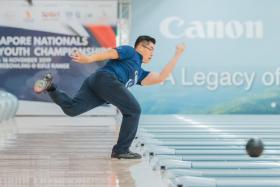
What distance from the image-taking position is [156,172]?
12.8 ft

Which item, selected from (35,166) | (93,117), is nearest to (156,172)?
(35,166)

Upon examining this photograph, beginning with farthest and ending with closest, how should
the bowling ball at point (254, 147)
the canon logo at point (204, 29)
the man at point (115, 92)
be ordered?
the canon logo at point (204, 29) < the man at point (115, 92) < the bowling ball at point (254, 147)

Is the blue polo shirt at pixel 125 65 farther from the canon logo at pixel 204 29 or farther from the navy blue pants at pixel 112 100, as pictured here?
the canon logo at pixel 204 29

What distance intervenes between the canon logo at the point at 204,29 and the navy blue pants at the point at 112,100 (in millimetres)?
7836

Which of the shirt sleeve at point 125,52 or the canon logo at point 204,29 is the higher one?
the shirt sleeve at point 125,52

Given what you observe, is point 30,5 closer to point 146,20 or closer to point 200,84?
point 146,20

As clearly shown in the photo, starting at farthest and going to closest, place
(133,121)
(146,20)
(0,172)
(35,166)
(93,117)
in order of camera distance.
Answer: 1. (146,20)
2. (93,117)
3. (133,121)
4. (35,166)
5. (0,172)

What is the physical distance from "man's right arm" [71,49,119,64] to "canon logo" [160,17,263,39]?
7883 mm

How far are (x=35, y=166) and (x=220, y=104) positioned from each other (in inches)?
336

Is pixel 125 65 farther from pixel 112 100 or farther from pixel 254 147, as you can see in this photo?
pixel 254 147

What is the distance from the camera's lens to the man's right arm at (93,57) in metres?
→ 4.31

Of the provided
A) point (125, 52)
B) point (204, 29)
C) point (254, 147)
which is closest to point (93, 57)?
point (125, 52)

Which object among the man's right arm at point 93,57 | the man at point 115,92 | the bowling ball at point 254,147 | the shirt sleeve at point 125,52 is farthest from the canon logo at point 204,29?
the bowling ball at point 254,147

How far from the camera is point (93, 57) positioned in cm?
436
